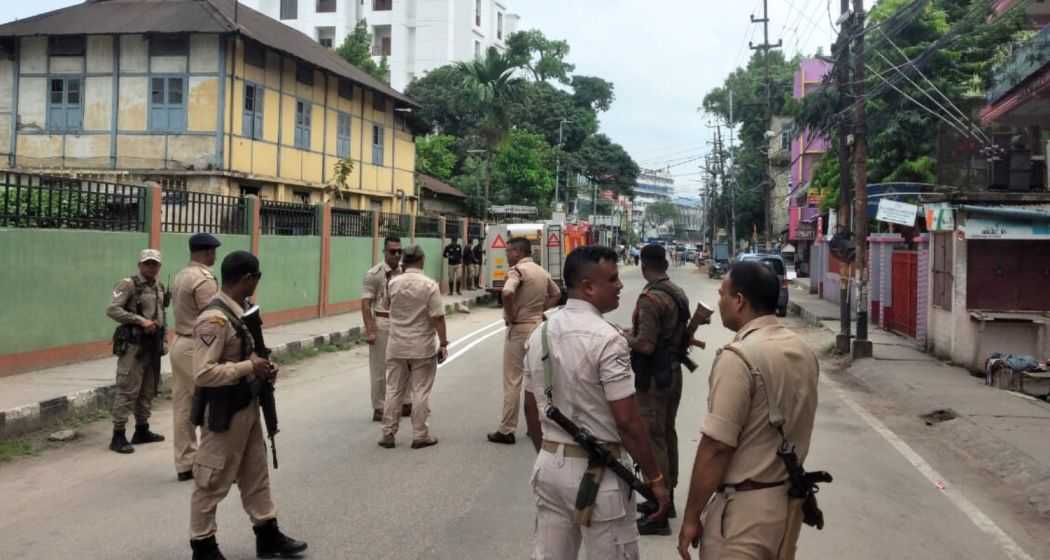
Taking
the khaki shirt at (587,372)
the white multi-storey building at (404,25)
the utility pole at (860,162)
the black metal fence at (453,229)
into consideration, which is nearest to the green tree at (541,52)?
the white multi-storey building at (404,25)

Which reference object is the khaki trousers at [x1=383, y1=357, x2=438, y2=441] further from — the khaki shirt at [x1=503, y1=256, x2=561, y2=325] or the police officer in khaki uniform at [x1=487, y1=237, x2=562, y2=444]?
the khaki shirt at [x1=503, y1=256, x2=561, y2=325]

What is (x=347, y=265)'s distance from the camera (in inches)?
875

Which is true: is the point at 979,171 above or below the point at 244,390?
above

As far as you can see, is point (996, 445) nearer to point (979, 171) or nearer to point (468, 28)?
point (979, 171)

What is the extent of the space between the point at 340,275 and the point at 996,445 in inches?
614

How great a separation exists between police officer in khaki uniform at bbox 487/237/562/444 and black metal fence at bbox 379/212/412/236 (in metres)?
15.5

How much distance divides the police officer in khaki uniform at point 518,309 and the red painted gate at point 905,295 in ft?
39.0

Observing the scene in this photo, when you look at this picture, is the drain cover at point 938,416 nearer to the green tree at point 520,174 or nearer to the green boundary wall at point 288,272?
the green boundary wall at point 288,272

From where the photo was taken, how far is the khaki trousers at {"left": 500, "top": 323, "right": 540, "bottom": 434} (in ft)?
27.7

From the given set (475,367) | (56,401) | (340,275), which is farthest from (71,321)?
(340,275)

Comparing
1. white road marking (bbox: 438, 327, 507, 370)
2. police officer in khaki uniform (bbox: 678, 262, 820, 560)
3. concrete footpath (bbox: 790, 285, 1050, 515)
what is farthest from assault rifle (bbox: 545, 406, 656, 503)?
white road marking (bbox: 438, 327, 507, 370)

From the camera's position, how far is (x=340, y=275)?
2181 centimetres

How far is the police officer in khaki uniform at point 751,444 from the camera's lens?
3201 mm

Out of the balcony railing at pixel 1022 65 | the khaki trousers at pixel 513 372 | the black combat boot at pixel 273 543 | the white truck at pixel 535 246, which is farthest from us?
the white truck at pixel 535 246
